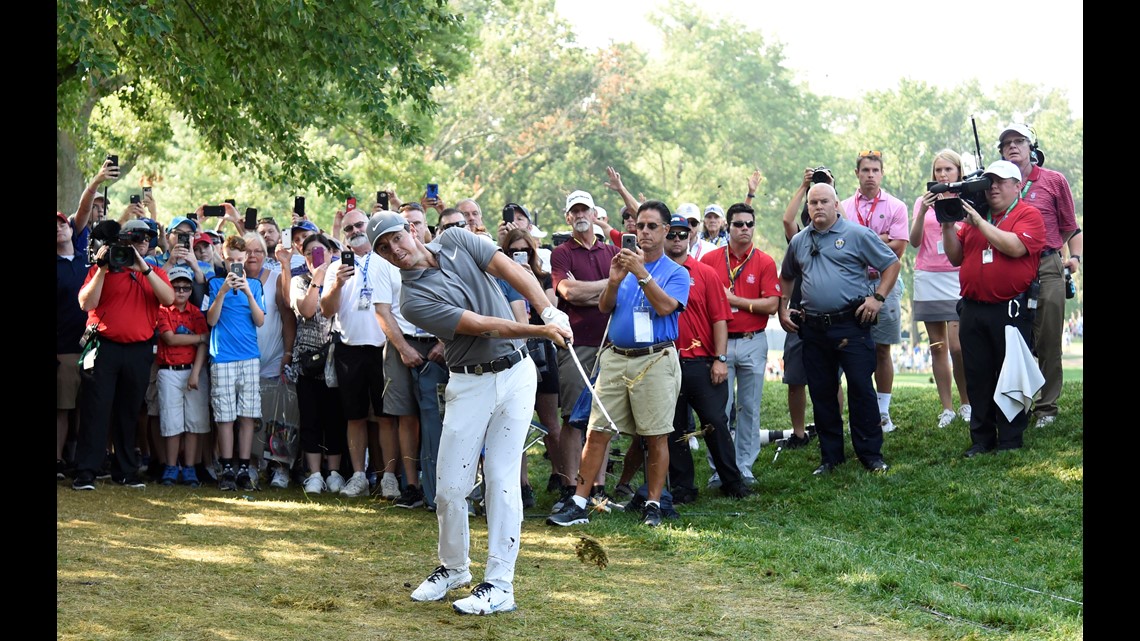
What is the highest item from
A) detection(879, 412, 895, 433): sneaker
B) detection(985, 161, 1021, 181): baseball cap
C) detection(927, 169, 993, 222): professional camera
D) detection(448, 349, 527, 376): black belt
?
detection(985, 161, 1021, 181): baseball cap

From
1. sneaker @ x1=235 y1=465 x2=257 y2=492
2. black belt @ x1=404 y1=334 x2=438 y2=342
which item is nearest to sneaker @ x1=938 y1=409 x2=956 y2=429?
black belt @ x1=404 y1=334 x2=438 y2=342

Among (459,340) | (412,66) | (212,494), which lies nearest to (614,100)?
(412,66)

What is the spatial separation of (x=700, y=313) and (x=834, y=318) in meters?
1.13

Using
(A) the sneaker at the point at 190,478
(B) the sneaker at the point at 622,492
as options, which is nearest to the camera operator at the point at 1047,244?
(B) the sneaker at the point at 622,492

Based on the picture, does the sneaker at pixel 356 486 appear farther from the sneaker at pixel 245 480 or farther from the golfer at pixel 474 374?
the golfer at pixel 474 374

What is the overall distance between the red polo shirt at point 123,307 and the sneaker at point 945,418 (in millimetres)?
6867

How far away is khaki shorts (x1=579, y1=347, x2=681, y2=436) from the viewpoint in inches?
346

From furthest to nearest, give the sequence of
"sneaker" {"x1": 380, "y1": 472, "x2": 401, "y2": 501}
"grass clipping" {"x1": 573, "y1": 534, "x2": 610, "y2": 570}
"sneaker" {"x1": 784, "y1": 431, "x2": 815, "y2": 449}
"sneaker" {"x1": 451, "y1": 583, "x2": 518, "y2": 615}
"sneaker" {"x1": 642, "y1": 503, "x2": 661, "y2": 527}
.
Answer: "sneaker" {"x1": 784, "y1": 431, "x2": 815, "y2": 449}
"sneaker" {"x1": 380, "y1": 472, "x2": 401, "y2": 501}
"sneaker" {"x1": 642, "y1": 503, "x2": 661, "y2": 527}
"grass clipping" {"x1": 573, "y1": 534, "x2": 610, "y2": 570}
"sneaker" {"x1": 451, "y1": 583, "x2": 518, "y2": 615}

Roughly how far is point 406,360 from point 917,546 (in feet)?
13.1

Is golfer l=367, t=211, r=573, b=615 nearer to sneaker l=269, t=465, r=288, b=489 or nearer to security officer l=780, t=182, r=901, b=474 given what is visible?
security officer l=780, t=182, r=901, b=474

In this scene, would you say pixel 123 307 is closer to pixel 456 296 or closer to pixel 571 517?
pixel 571 517

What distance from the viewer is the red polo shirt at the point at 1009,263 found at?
31.0 feet

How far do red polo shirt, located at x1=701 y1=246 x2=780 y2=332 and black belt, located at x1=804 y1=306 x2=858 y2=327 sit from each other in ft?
1.49

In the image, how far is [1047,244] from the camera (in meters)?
10.0
